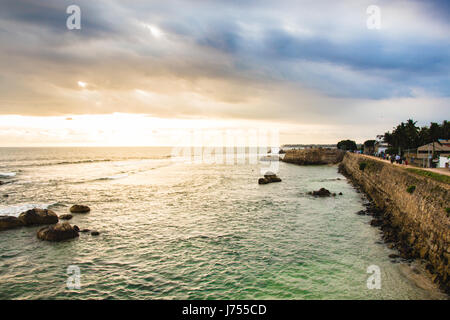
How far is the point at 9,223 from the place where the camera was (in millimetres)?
23266

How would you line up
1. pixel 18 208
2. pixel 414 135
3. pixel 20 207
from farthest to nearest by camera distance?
pixel 414 135
pixel 20 207
pixel 18 208

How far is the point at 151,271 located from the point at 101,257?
14.0ft

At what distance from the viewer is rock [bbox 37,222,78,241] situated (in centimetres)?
2034

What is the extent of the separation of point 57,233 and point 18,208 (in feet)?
50.6

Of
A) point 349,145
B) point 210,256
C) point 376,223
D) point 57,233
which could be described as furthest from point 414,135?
point 57,233

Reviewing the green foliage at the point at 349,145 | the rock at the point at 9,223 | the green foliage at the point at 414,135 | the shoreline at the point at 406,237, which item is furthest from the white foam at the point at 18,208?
the green foliage at the point at 349,145

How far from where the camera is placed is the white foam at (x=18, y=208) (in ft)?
95.2

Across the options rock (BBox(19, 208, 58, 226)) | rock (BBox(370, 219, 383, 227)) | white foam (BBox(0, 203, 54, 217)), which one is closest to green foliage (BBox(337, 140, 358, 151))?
rock (BBox(370, 219, 383, 227))

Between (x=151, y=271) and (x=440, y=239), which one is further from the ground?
(x=440, y=239)

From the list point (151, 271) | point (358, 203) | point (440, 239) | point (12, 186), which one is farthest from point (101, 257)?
point (12, 186)

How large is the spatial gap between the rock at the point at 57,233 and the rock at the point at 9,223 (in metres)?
4.35

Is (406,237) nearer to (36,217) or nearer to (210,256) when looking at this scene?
(210,256)
